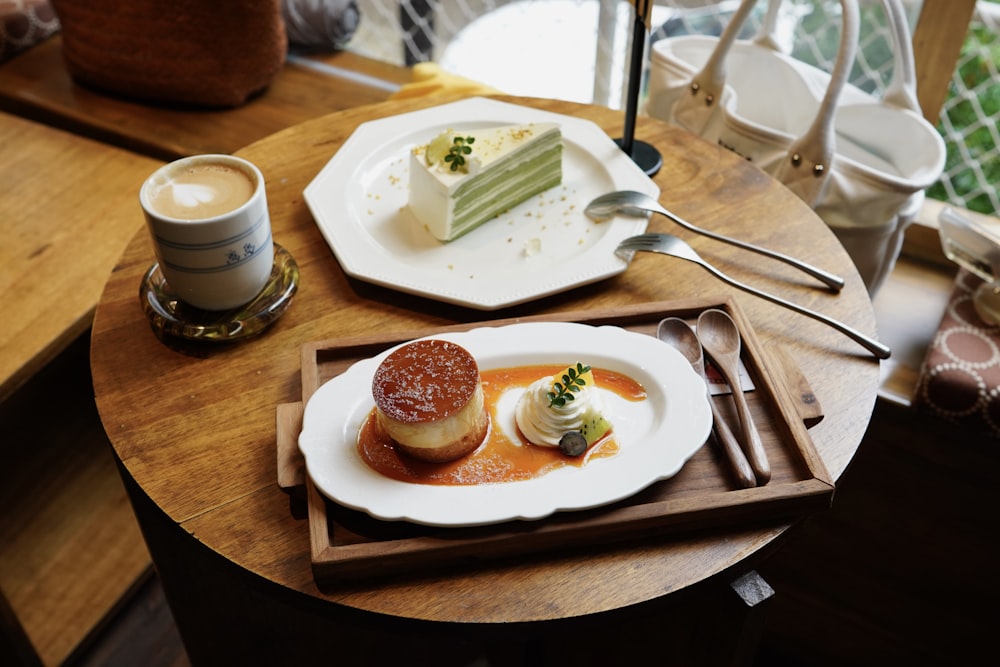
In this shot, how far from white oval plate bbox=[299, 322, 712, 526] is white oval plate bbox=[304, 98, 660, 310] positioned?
0.45 feet

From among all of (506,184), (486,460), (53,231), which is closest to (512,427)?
(486,460)

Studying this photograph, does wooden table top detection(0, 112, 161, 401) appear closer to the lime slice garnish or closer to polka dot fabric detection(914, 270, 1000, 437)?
the lime slice garnish

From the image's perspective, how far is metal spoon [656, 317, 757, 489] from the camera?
99 cm

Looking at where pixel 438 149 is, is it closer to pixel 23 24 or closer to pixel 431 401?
pixel 431 401

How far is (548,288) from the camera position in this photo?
4.14 ft

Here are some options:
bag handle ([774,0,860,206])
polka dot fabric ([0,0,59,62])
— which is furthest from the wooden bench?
bag handle ([774,0,860,206])

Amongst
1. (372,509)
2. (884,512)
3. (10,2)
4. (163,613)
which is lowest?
(163,613)

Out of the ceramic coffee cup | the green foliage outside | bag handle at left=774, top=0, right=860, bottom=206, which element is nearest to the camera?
the ceramic coffee cup

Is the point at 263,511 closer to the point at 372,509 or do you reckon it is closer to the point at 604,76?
the point at 372,509

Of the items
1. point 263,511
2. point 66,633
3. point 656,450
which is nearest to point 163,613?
point 66,633

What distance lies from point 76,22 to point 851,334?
197 centimetres

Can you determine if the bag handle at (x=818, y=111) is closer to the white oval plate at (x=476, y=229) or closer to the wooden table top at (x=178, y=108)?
the white oval plate at (x=476, y=229)

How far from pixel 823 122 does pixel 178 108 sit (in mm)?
1579

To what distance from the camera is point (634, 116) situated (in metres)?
1.53
